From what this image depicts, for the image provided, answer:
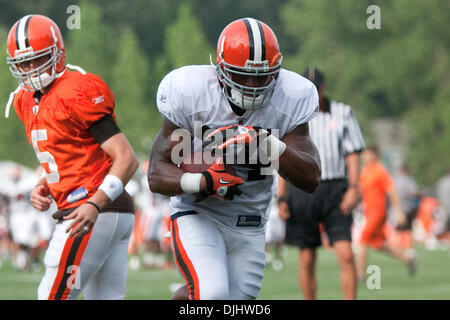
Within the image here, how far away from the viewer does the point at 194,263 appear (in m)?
4.34

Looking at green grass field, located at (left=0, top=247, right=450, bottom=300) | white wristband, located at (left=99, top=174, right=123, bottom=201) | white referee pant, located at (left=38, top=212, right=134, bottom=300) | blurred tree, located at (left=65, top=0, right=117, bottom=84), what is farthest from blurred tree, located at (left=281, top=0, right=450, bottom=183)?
white wristband, located at (left=99, top=174, right=123, bottom=201)

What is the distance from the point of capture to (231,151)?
4227mm

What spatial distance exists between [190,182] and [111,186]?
0.54 metres

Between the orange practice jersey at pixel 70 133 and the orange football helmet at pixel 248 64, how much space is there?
723 mm

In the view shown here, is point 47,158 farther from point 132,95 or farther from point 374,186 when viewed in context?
point 132,95

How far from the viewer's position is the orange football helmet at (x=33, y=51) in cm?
468

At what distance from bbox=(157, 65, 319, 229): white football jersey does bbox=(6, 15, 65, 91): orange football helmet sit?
68 centimetres

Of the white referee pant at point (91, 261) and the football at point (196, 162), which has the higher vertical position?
the football at point (196, 162)

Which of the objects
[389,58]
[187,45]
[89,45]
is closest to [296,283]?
[187,45]

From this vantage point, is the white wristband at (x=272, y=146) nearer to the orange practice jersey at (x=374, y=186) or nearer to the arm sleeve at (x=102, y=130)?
the arm sleeve at (x=102, y=130)

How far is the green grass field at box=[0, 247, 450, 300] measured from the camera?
909 cm

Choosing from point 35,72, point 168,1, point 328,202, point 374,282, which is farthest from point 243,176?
point 168,1

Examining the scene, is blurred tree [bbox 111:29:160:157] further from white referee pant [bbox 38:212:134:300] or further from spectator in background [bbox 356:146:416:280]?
white referee pant [bbox 38:212:134:300]

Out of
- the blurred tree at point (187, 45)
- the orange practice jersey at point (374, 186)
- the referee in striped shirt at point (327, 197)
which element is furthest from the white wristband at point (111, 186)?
the blurred tree at point (187, 45)
